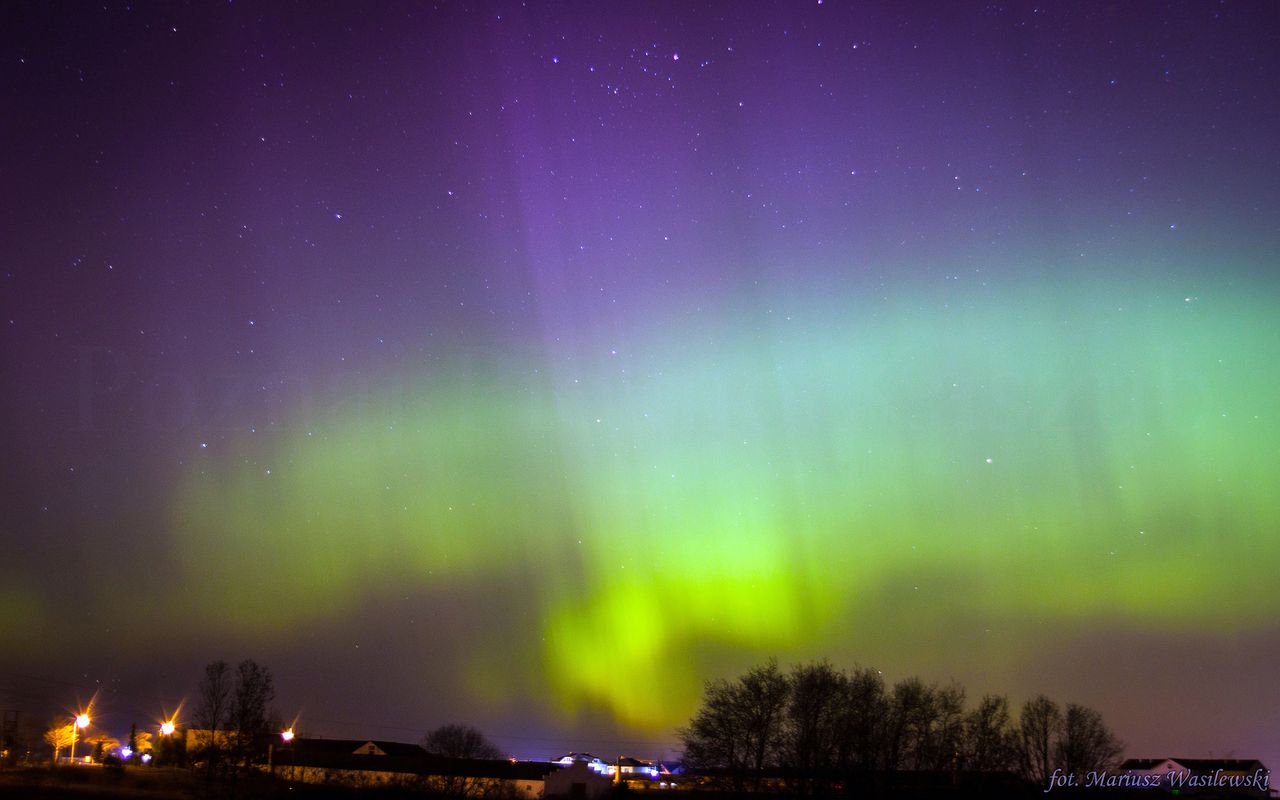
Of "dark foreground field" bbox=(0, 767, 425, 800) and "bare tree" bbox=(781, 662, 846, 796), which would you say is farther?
"bare tree" bbox=(781, 662, 846, 796)

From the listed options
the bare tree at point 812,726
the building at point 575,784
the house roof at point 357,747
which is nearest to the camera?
the bare tree at point 812,726

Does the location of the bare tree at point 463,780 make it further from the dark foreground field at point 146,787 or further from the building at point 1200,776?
the building at point 1200,776

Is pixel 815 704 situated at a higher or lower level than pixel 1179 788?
higher

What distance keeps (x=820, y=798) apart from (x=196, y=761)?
157 ft

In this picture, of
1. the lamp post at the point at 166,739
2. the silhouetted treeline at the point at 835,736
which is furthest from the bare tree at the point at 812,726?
the lamp post at the point at 166,739

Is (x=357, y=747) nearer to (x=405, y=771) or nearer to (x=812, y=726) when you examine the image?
(x=405, y=771)

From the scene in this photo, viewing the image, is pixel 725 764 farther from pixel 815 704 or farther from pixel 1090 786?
pixel 1090 786

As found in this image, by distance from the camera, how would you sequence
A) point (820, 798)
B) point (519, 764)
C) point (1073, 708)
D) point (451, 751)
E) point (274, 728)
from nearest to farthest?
point (820, 798) < point (1073, 708) < point (274, 728) < point (519, 764) < point (451, 751)

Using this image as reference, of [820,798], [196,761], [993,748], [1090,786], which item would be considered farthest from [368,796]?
[1090,786]

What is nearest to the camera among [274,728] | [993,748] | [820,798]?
[820,798]

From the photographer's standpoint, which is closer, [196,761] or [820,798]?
[820,798]

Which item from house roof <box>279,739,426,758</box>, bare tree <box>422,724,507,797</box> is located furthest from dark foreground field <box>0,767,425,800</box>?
house roof <box>279,739,426,758</box>

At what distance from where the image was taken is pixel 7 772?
7056 cm

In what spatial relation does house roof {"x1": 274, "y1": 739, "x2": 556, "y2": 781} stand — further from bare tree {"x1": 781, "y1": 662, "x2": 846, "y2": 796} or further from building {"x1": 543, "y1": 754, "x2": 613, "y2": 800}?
bare tree {"x1": 781, "y1": 662, "x2": 846, "y2": 796}
